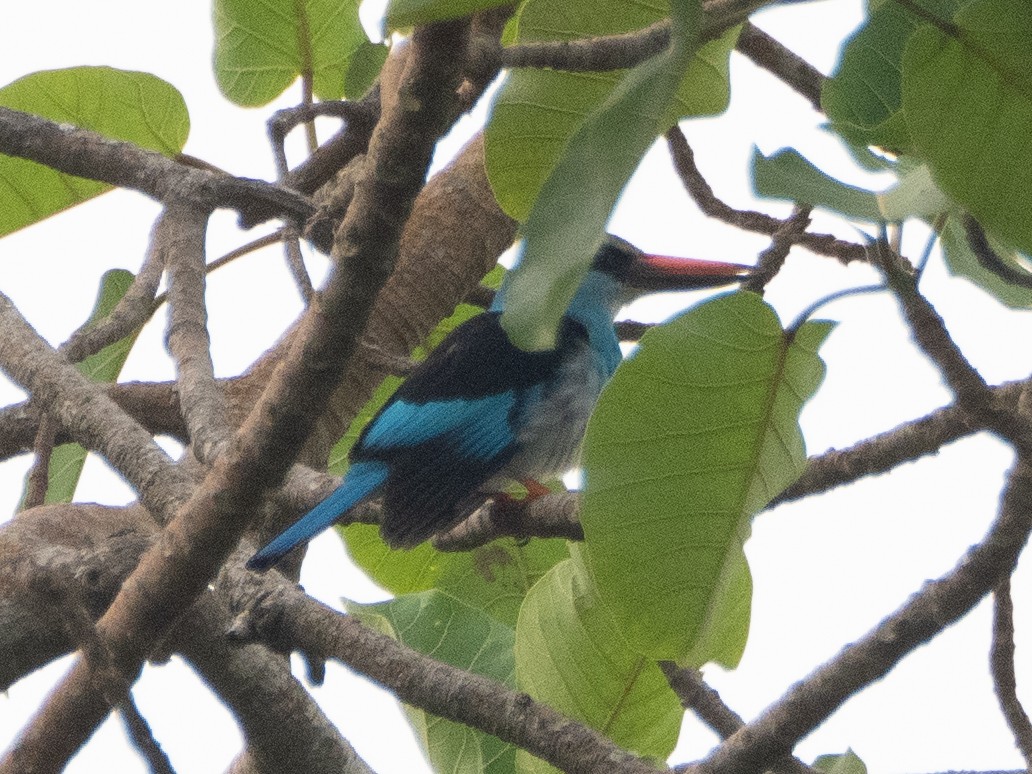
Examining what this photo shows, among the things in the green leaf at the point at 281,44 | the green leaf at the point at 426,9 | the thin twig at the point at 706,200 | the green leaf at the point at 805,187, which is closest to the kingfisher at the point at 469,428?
the thin twig at the point at 706,200

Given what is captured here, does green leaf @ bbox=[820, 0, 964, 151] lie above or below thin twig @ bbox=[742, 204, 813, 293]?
below

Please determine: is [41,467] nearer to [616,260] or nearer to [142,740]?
[142,740]

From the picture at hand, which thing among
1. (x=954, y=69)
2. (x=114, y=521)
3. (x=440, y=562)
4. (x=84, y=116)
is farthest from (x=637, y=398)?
(x=84, y=116)

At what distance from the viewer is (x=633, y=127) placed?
0.84 metres

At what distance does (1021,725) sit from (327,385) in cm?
89

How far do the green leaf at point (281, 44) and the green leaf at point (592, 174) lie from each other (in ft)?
7.04

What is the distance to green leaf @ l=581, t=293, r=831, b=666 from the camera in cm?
148

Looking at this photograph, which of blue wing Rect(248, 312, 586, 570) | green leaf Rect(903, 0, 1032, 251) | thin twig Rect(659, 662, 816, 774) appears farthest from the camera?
blue wing Rect(248, 312, 586, 570)

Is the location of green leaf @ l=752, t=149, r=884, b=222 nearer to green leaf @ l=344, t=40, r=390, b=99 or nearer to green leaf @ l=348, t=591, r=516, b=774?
green leaf @ l=348, t=591, r=516, b=774

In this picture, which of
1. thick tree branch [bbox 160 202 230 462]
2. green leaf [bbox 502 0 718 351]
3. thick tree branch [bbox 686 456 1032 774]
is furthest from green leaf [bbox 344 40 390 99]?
green leaf [bbox 502 0 718 351]

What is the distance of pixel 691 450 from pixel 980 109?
1.85ft

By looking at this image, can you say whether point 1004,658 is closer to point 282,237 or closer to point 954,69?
point 954,69

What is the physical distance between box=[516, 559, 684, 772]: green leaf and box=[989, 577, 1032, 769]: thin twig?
18.9 inches

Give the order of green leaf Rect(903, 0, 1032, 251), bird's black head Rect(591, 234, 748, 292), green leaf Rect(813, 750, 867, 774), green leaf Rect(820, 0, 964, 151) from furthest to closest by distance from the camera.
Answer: bird's black head Rect(591, 234, 748, 292) → green leaf Rect(813, 750, 867, 774) → green leaf Rect(820, 0, 964, 151) → green leaf Rect(903, 0, 1032, 251)
